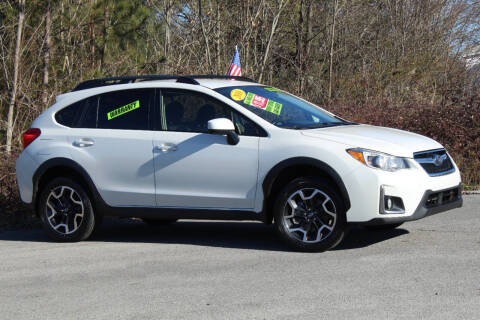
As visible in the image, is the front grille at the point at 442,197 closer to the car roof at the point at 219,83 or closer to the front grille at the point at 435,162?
the front grille at the point at 435,162

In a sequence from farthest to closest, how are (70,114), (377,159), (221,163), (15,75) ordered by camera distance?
(15,75) → (70,114) → (221,163) → (377,159)

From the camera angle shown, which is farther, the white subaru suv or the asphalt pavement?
the white subaru suv

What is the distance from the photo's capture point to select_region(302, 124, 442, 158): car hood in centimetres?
780

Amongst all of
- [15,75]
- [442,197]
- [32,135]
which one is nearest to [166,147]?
[32,135]

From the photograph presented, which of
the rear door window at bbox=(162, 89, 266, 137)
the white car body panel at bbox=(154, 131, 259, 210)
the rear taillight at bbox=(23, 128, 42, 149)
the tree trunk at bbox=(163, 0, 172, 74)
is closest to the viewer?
the white car body panel at bbox=(154, 131, 259, 210)

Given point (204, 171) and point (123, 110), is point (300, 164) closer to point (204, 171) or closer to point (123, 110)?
point (204, 171)

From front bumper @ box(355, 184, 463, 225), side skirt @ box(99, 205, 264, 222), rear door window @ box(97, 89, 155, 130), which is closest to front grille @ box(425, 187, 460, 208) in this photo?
front bumper @ box(355, 184, 463, 225)

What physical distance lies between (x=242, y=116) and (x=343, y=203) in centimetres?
139

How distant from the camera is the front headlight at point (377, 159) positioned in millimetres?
7699

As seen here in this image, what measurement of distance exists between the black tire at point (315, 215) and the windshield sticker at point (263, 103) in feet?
3.05

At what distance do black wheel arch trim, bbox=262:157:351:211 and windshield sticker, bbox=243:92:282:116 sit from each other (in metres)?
0.74

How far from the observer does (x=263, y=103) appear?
865 cm

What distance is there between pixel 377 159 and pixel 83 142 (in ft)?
10.9

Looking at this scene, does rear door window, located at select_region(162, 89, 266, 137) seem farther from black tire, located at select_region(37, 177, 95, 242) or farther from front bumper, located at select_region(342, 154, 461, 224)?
black tire, located at select_region(37, 177, 95, 242)
